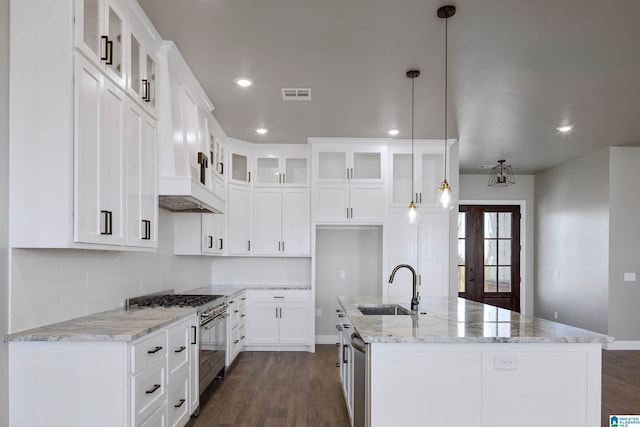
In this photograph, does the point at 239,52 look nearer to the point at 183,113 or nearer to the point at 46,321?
the point at 183,113

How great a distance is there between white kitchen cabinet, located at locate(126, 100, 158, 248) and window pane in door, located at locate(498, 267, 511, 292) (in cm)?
675

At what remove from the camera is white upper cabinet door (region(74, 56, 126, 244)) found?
2.12 metres

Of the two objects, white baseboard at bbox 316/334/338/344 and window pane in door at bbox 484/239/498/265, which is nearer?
white baseboard at bbox 316/334/338/344

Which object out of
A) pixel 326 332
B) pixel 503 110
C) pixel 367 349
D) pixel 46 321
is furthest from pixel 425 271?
pixel 46 321

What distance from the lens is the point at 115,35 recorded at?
2.50m

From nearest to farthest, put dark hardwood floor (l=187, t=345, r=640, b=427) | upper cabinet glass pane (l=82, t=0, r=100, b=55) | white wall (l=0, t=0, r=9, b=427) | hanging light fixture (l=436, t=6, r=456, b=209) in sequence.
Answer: white wall (l=0, t=0, r=9, b=427)
upper cabinet glass pane (l=82, t=0, r=100, b=55)
hanging light fixture (l=436, t=6, r=456, b=209)
dark hardwood floor (l=187, t=345, r=640, b=427)

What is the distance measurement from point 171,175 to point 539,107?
11.4 feet

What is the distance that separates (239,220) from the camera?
592 centimetres

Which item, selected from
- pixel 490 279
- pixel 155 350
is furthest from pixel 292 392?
pixel 490 279

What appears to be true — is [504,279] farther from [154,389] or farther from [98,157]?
[98,157]

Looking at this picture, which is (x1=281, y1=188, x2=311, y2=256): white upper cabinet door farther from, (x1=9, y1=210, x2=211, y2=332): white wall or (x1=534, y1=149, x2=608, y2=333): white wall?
(x1=534, y1=149, x2=608, y2=333): white wall

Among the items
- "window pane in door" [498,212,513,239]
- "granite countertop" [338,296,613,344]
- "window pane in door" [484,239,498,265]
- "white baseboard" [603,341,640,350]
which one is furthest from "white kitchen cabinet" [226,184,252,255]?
"white baseboard" [603,341,640,350]

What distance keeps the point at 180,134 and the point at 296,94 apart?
44.7 inches

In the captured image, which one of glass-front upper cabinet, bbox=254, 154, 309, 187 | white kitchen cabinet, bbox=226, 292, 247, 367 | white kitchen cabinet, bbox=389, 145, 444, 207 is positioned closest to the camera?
white kitchen cabinet, bbox=226, 292, 247, 367
